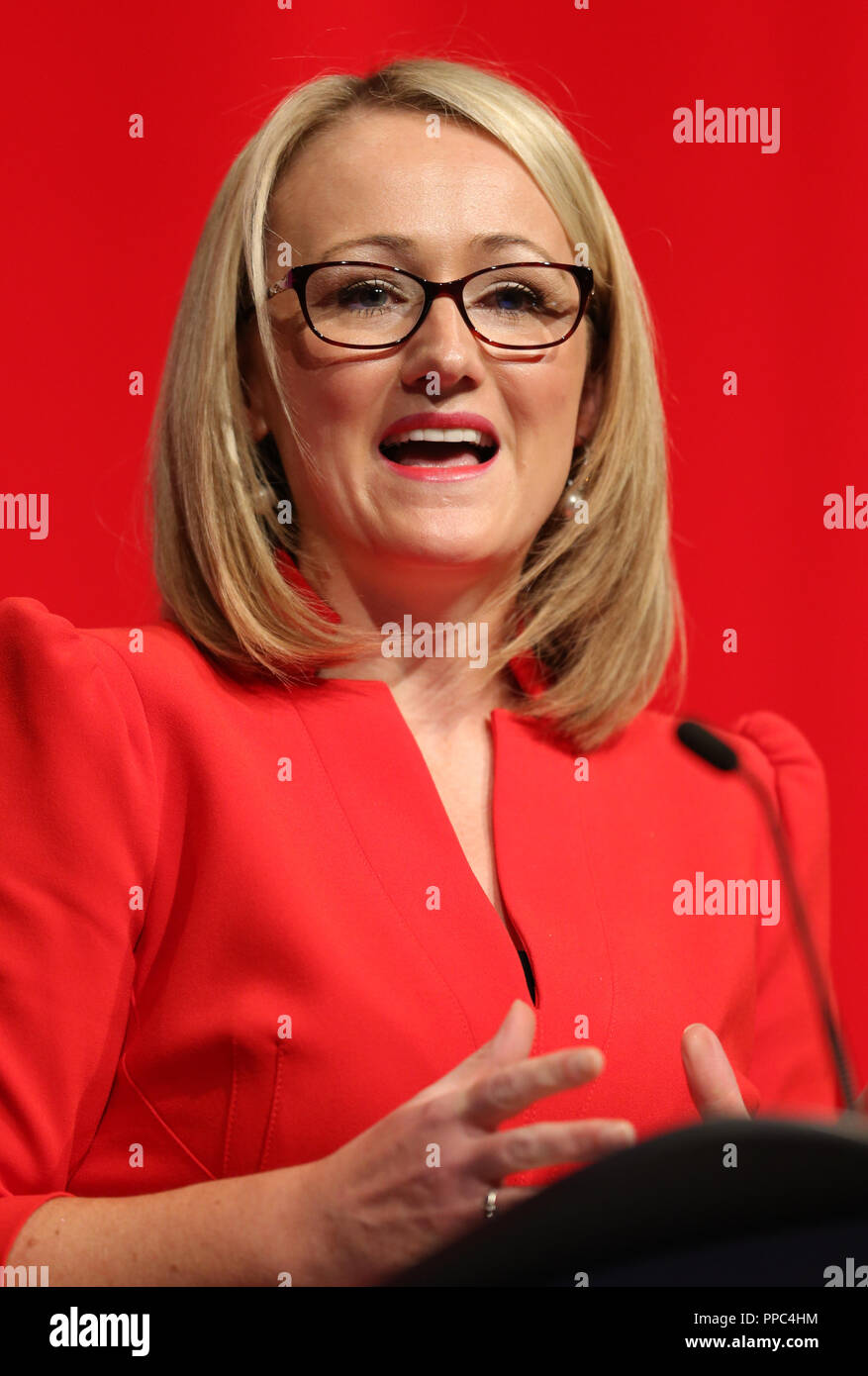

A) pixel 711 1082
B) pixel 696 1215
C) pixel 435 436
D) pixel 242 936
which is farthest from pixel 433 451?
pixel 696 1215

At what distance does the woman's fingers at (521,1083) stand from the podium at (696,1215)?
4.2 inches

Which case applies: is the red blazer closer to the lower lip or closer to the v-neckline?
the v-neckline

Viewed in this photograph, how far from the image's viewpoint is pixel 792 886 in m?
1.12

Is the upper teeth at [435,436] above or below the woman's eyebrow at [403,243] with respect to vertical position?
below

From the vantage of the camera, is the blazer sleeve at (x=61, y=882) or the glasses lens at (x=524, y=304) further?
the glasses lens at (x=524, y=304)

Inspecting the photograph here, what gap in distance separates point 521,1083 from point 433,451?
57 cm

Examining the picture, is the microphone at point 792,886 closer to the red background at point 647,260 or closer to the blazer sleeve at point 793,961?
the blazer sleeve at point 793,961

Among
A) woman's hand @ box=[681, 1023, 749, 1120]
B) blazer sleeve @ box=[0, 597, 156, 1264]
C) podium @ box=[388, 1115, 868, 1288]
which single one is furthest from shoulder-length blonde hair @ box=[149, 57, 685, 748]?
podium @ box=[388, 1115, 868, 1288]

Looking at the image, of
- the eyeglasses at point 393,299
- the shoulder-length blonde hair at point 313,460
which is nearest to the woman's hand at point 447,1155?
the shoulder-length blonde hair at point 313,460

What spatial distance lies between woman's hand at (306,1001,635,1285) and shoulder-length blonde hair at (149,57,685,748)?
1.38 feet

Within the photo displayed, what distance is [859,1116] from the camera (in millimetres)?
1007

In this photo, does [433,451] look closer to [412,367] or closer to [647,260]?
[412,367]

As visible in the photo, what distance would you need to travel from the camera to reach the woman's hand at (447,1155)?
2.38ft

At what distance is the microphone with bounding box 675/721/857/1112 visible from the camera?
1.03m
